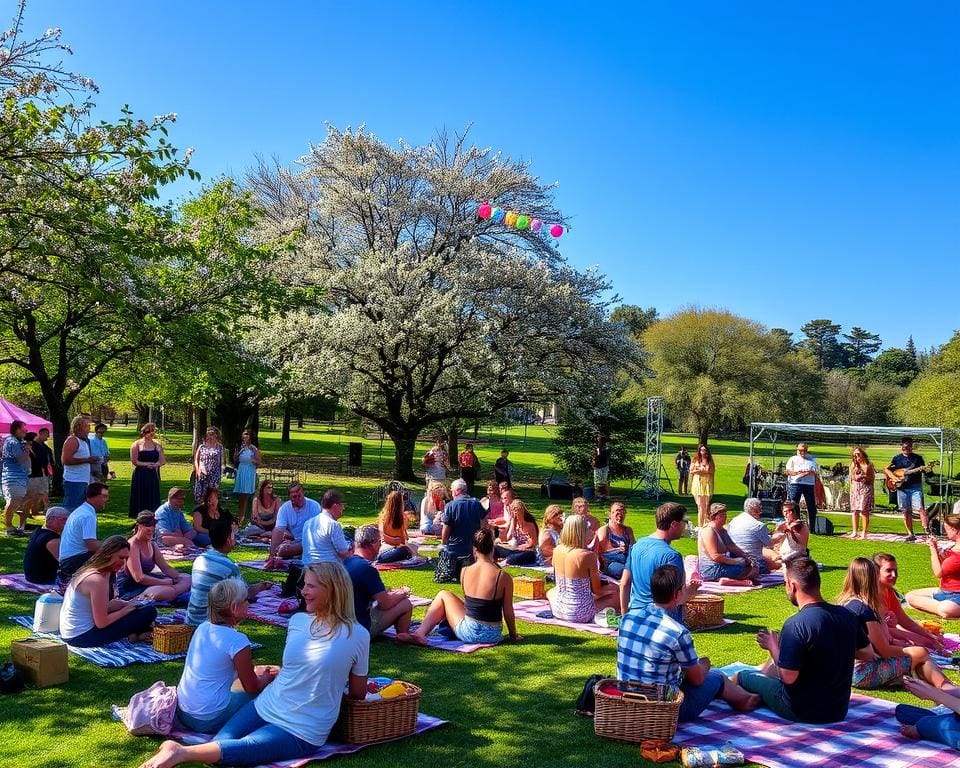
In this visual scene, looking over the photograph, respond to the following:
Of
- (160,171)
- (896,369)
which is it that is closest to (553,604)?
(160,171)

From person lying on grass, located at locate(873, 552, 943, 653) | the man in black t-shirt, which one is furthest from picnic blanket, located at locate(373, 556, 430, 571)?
the man in black t-shirt

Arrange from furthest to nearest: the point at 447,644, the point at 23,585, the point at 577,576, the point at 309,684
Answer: the point at 23,585 < the point at 577,576 < the point at 447,644 < the point at 309,684

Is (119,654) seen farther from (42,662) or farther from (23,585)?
(23,585)

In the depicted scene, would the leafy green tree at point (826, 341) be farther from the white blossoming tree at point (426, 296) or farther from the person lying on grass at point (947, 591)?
the person lying on grass at point (947, 591)

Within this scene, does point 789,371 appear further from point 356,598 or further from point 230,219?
point 356,598

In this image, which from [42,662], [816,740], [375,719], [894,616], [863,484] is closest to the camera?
[375,719]

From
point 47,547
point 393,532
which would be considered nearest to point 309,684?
point 47,547

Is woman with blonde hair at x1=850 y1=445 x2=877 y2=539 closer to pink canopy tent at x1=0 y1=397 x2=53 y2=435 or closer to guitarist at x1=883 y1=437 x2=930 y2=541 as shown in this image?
guitarist at x1=883 y1=437 x2=930 y2=541

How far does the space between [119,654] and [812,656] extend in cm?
560

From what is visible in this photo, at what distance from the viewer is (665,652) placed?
5.96m

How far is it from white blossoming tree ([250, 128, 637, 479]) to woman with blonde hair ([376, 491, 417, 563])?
13.0m

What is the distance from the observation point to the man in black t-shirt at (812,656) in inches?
227

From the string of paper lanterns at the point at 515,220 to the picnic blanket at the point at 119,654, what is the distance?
1935 centimetres

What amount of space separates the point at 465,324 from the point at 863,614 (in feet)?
65.9
